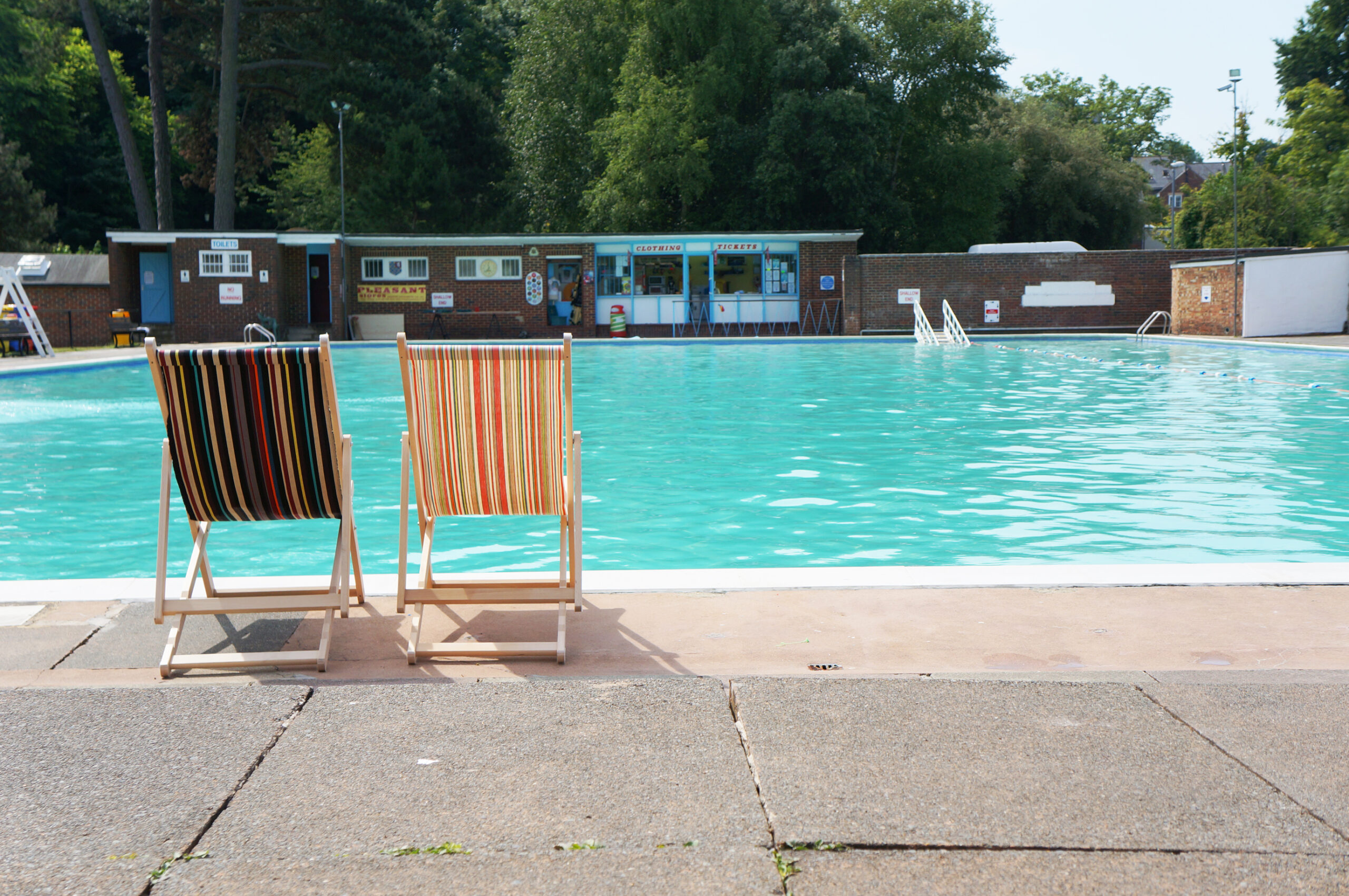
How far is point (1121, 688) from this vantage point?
3.45 metres

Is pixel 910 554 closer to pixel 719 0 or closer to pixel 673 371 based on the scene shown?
pixel 673 371

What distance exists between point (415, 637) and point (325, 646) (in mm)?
293

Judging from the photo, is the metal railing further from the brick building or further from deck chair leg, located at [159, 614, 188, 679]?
deck chair leg, located at [159, 614, 188, 679]

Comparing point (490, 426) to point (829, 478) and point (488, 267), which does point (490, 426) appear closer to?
point (829, 478)

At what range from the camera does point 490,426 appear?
4.20 m

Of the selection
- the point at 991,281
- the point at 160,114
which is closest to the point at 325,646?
the point at 991,281

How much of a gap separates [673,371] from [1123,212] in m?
31.4

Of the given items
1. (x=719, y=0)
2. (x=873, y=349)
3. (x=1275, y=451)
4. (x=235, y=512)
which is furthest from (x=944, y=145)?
(x=235, y=512)

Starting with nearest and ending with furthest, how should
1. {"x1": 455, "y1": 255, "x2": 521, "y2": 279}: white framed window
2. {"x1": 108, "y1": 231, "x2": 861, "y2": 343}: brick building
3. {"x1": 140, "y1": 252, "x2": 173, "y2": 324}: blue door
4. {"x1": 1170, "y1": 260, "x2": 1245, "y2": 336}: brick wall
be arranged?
{"x1": 1170, "y1": 260, "x2": 1245, "y2": 336}: brick wall
{"x1": 140, "y1": 252, "x2": 173, "y2": 324}: blue door
{"x1": 108, "y1": 231, "x2": 861, "y2": 343}: brick building
{"x1": 455, "y1": 255, "x2": 521, "y2": 279}: white framed window

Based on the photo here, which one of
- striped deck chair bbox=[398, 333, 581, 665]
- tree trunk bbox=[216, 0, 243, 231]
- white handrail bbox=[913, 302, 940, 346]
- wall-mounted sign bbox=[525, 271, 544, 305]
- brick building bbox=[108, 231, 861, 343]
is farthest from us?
tree trunk bbox=[216, 0, 243, 231]

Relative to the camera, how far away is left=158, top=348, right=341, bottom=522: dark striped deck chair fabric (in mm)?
3865

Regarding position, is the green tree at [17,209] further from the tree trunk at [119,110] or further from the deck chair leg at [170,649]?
the deck chair leg at [170,649]

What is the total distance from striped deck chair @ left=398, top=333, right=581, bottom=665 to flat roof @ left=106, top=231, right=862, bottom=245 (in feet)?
86.2

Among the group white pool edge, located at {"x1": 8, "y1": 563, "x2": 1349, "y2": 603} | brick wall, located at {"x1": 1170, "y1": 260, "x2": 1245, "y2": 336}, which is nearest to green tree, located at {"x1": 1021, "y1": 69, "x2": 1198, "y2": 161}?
brick wall, located at {"x1": 1170, "y1": 260, "x2": 1245, "y2": 336}
